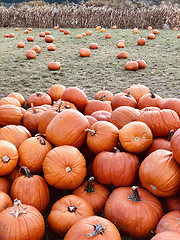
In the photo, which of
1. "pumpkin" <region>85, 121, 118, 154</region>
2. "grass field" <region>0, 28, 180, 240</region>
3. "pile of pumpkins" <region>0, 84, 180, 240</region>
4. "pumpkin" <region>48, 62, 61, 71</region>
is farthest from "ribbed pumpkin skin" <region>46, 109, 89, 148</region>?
"pumpkin" <region>48, 62, 61, 71</region>

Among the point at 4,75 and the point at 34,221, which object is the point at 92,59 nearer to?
the point at 4,75

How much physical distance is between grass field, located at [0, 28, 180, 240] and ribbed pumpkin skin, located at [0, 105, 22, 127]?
7.81 ft

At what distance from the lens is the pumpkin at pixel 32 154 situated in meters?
2.60

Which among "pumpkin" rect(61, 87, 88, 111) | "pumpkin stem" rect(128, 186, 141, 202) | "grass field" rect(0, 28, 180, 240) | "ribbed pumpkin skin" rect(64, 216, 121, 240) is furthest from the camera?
"grass field" rect(0, 28, 180, 240)

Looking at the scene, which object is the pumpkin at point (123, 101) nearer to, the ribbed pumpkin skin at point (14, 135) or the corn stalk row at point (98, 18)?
the ribbed pumpkin skin at point (14, 135)

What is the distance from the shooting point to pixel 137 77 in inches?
288

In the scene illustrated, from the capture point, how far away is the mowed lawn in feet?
21.5

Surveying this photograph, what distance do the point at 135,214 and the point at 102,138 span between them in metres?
0.81

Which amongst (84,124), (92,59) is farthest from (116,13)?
(84,124)

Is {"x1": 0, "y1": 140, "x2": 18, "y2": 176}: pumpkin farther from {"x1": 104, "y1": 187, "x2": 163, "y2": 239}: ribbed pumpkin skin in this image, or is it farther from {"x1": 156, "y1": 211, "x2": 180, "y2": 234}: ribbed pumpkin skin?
{"x1": 156, "y1": 211, "x2": 180, "y2": 234}: ribbed pumpkin skin

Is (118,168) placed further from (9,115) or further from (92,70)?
(92,70)

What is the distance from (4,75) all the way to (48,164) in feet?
18.2

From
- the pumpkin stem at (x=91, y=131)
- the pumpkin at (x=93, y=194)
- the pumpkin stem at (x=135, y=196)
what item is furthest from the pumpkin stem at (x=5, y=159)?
the pumpkin stem at (x=135, y=196)

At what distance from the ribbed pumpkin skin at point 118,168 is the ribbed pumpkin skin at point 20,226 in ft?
2.59
